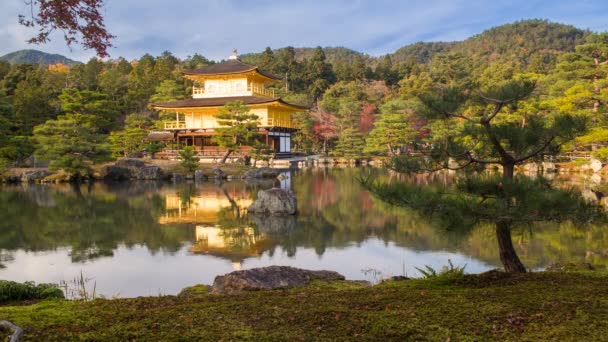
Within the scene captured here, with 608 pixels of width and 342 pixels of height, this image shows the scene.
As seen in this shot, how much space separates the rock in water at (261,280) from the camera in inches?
149

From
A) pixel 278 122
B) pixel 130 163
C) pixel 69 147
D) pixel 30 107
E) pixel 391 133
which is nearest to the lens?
pixel 69 147

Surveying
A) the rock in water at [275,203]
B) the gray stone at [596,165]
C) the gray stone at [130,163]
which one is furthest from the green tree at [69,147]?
the gray stone at [596,165]

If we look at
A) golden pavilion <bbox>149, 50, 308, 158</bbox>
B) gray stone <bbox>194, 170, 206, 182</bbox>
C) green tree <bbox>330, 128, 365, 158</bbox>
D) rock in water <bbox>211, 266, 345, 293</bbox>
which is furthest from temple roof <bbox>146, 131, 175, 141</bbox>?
rock in water <bbox>211, 266, 345, 293</bbox>

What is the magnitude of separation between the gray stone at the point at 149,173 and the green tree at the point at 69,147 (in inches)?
59.3

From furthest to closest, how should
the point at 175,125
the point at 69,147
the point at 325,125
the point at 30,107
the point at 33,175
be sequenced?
1. the point at 325,125
2. the point at 175,125
3. the point at 30,107
4. the point at 33,175
5. the point at 69,147

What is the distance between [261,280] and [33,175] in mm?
18451

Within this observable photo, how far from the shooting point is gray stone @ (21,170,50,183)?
62.2 ft

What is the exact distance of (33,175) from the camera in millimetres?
19109

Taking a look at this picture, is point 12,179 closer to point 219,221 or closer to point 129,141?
point 129,141

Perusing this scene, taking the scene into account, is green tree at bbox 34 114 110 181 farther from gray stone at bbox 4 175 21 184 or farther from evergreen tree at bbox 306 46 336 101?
evergreen tree at bbox 306 46 336 101

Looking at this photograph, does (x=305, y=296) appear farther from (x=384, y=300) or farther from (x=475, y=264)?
(x=475, y=264)

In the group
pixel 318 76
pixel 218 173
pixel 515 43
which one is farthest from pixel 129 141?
pixel 515 43

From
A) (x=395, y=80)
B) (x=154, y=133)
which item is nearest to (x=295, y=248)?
(x=154, y=133)

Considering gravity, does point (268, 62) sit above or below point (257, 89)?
above
